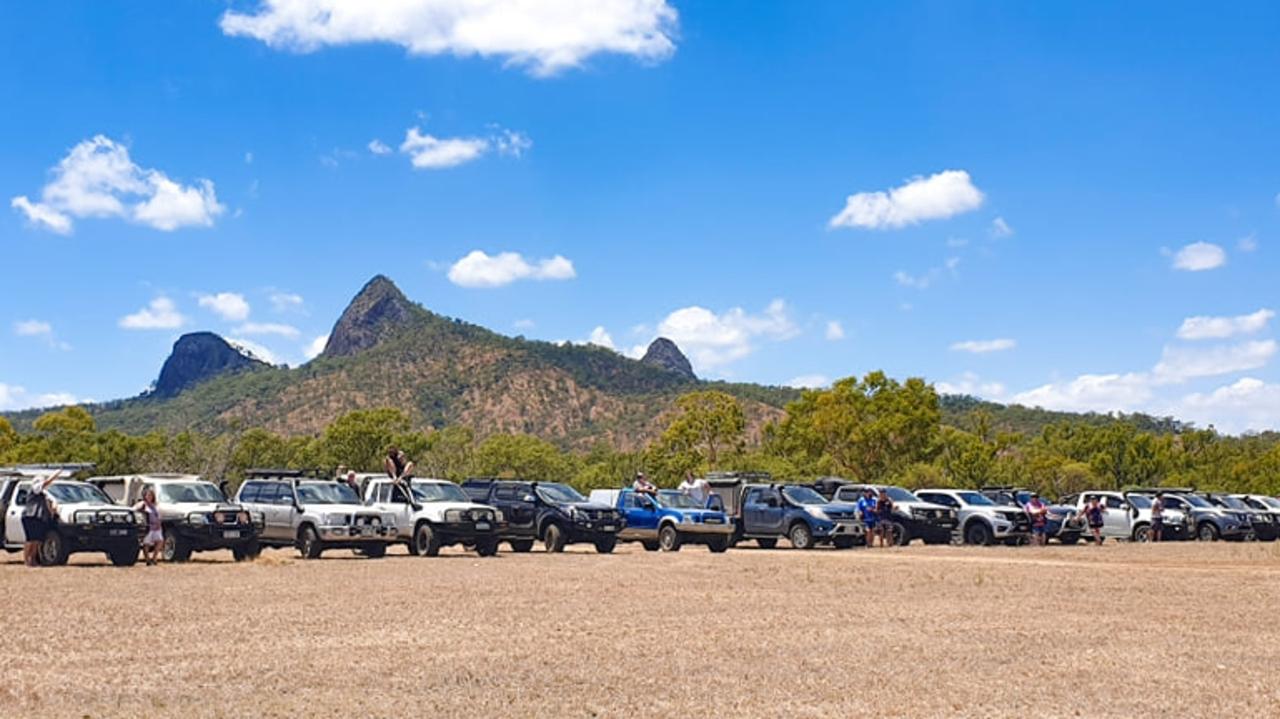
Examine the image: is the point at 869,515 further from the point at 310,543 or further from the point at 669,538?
the point at 310,543

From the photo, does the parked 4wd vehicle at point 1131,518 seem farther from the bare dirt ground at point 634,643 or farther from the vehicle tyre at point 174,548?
the vehicle tyre at point 174,548

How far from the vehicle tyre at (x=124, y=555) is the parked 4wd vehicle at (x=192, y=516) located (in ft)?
4.05

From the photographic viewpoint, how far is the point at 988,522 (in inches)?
1425

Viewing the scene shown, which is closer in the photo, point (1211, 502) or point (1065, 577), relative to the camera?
point (1065, 577)

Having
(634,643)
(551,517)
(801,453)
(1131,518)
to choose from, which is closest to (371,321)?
(801,453)

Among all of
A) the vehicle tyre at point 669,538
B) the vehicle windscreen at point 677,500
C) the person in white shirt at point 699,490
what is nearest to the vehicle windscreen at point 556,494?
the vehicle tyre at point 669,538

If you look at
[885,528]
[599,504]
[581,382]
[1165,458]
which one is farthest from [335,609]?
[581,382]

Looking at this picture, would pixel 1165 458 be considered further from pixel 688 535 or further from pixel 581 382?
pixel 581 382

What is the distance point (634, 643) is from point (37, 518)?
54.1 feet

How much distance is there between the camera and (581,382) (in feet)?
535

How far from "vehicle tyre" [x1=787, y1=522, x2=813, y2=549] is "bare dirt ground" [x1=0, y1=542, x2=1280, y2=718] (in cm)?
971

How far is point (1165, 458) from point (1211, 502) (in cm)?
4898

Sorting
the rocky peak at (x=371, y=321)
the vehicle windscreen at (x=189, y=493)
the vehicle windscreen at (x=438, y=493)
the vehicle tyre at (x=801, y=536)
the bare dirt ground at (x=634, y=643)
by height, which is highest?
the rocky peak at (x=371, y=321)

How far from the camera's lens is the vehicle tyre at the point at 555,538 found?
99.6ft
